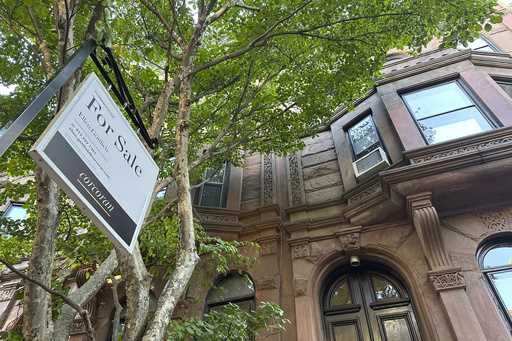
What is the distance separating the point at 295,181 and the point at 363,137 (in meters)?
2.09

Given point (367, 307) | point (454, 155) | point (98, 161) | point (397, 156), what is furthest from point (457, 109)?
point (98, 161)

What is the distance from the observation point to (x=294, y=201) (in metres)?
7.93

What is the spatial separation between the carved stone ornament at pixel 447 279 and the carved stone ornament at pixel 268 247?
295 centimetres

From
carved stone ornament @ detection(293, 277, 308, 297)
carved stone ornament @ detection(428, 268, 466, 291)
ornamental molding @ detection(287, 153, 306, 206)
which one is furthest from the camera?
ornamental molding @ detection(287, 153, 306, 206)

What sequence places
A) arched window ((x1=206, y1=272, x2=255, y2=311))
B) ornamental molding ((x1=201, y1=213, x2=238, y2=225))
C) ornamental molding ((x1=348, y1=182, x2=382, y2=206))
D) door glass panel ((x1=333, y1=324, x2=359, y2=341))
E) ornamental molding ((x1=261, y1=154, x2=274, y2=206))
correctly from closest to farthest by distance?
door glass panel ((x1=333, y1=324, x2=359, y2=341)), ornamental molding ((x1=348, y1=182, x2=382, y2=206)), arched window ((x1=206, y1=272, x2=255, y2=311)), ornamental molding ((x1=201, y1=213, x2=238, y2=225)), ornamental molding ((x1=261, y1=154, x2=274, y2=206))

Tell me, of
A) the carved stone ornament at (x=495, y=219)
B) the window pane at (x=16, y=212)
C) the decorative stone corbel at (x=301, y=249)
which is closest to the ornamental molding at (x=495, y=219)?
the carved stone ornament at (x=495, y=219)

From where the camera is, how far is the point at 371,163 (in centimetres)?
742

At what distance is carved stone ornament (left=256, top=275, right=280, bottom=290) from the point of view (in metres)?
6.47

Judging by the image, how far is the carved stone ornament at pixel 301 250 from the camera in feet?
22.1

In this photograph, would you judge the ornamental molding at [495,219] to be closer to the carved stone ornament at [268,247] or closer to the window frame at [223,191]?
the carved stone ornament at [268,247]

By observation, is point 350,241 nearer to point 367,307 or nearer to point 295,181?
point 367,307

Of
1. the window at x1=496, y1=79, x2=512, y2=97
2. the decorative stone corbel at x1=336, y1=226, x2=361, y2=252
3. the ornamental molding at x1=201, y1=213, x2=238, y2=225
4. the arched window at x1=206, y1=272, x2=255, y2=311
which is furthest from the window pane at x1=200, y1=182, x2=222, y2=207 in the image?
the window at x1=496, y1=79, x2=512, y2=97

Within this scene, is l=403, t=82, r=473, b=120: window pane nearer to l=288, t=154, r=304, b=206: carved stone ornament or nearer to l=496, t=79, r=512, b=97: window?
l=496, t=79, r=512, b=97: window

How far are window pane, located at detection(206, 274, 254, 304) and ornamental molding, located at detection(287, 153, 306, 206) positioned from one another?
83.1 inches
